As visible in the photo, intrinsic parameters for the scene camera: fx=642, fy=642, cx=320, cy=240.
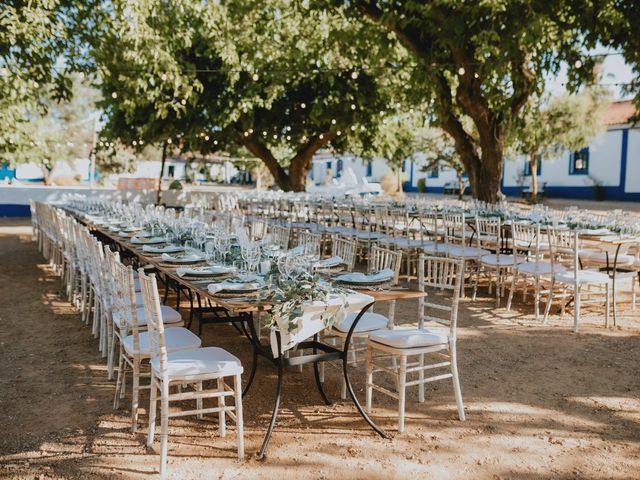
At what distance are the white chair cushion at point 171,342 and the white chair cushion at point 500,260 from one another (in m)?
4.34

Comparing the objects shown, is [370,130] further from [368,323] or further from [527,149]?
[368,323]

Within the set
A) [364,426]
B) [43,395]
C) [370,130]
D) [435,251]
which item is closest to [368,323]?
[364,426]


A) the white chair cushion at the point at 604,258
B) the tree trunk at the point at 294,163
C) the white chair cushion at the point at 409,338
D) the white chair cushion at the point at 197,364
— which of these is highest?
the tree trunk at the point at 294,163

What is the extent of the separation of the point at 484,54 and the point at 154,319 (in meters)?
7.27

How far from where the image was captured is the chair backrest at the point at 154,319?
3.27 meters

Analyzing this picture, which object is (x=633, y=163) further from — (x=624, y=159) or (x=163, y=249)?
(x=163, y=249)

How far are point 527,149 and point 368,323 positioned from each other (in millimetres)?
18468

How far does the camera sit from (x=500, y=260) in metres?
7.41

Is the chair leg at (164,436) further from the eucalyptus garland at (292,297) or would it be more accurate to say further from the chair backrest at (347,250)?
the chair backrest at (347,250)

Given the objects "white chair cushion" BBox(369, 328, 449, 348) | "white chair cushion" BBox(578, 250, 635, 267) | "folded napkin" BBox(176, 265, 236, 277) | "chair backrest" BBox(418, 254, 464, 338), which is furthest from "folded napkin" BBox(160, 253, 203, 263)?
"white chair cushion" BBox(578, 250, 635, 267)

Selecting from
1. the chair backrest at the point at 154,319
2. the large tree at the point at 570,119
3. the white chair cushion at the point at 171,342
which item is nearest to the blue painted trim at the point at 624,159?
the large tree at the point at 570,119

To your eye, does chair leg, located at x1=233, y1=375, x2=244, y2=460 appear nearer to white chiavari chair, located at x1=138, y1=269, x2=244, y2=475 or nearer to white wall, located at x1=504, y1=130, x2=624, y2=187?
white chiavari chair, located at x1=138, y1=269, x2=244, y2=475

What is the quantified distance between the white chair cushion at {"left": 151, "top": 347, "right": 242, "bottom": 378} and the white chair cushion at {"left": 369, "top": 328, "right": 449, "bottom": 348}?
923 mm

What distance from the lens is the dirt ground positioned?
3275mm
